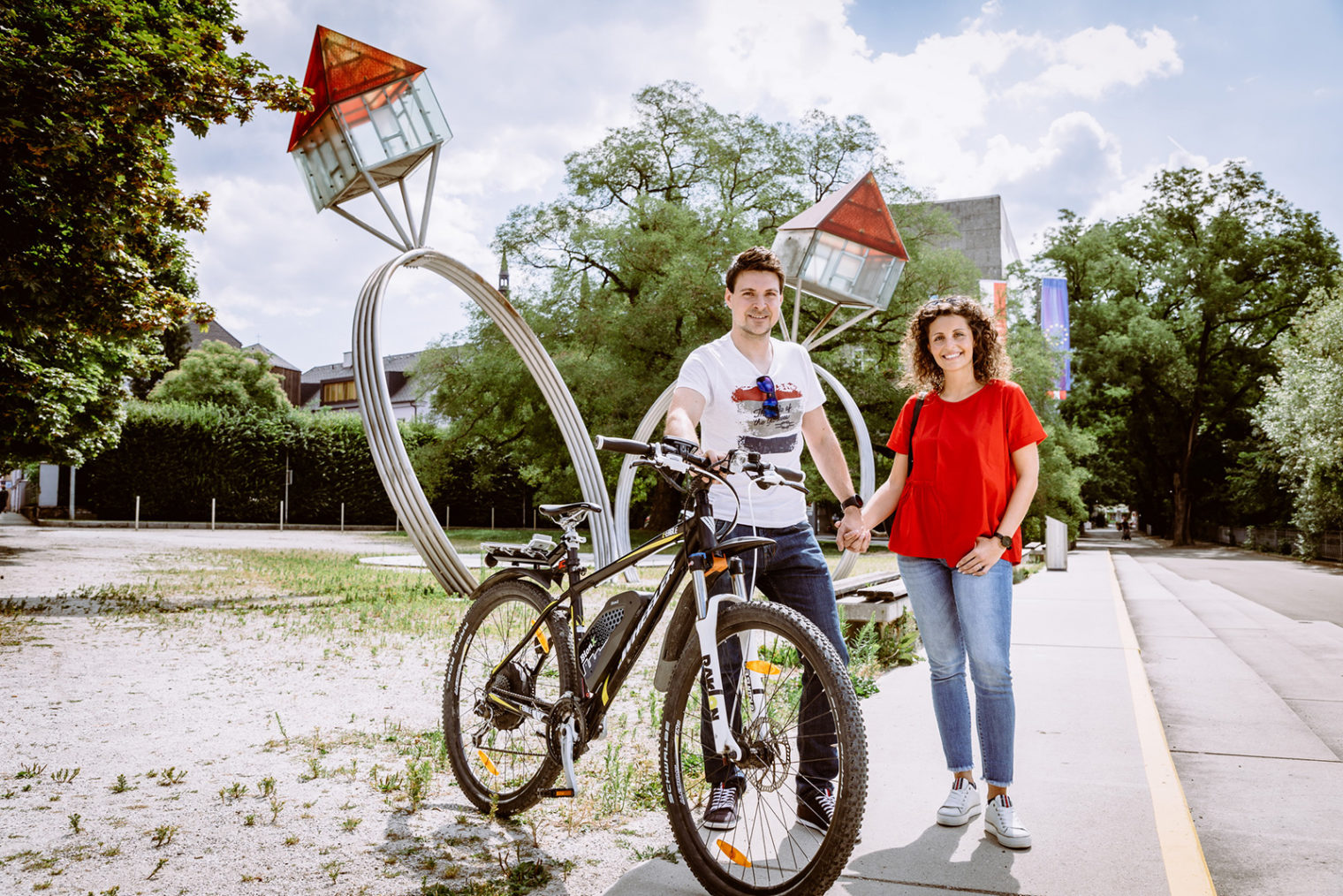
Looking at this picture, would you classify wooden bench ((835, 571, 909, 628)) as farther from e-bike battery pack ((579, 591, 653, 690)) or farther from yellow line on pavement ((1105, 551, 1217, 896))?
e-bike battery pack ((579, 591, 653, 690))

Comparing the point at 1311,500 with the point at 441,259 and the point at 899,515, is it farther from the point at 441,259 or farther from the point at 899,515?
the point at 899,515

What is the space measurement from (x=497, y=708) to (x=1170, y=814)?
2.42 meters

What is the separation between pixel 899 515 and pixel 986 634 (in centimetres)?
49

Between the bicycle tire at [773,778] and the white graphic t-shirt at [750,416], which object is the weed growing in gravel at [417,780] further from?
the white graphic t-shirt at [750,416]

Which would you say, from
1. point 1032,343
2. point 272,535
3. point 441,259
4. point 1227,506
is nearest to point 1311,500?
point 1032,343

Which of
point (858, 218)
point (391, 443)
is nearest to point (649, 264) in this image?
point (858, 218)

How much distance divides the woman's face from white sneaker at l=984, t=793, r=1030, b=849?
4.80 ft

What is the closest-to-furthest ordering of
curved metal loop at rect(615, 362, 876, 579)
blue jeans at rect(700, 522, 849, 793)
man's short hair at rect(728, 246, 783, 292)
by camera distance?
1. blue jeans at rect(700, 522, 849, 793)
2. man's short hair at rect(728, 246, 783, 292)
3. curved metal loop at rect(615, 362, 876, 579)

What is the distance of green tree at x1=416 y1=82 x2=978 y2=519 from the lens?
78.0ft

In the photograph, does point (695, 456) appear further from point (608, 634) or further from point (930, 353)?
point (930, 353)

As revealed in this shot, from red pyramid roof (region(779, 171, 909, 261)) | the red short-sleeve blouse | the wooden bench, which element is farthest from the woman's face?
red pyramid roof (region(779, 171, 909, 261))

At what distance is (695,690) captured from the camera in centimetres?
280

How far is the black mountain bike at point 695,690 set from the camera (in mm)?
2555

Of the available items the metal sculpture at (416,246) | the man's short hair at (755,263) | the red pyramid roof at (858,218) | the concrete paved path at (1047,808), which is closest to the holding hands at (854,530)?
the man's short hair at (755,263)
